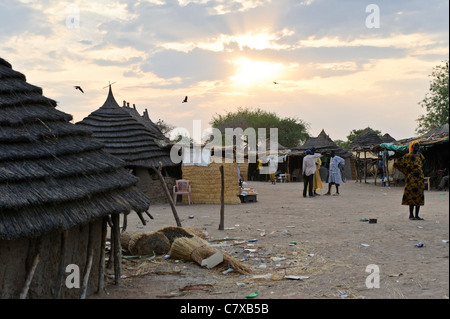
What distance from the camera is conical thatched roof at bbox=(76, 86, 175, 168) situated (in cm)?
1798

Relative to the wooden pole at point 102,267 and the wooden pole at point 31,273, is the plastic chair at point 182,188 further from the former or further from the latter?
the wooden pole at point 31,273

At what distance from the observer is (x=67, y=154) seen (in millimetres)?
5961

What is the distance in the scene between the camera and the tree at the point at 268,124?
177ft

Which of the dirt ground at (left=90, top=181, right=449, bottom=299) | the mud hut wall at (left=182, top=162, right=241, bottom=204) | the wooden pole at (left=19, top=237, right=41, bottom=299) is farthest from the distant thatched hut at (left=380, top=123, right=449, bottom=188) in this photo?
the wooden pole at (left=19, top=237, right=41, bottom=299)

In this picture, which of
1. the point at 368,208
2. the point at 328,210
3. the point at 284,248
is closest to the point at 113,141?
the point at 328,210

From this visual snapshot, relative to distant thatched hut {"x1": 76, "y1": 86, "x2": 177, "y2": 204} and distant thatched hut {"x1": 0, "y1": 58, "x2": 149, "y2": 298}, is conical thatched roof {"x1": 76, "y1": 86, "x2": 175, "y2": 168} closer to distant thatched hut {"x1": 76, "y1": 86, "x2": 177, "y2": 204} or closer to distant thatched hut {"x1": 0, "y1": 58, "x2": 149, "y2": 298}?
distant thatched hut {"x1": 76, "y1": 86, "x2": 177, "y2": 204}

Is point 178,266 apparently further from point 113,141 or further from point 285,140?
point 285,140

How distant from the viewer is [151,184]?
18406mm

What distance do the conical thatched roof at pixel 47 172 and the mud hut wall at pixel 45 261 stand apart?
0.39m

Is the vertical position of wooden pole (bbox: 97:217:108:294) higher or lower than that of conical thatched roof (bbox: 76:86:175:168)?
lower

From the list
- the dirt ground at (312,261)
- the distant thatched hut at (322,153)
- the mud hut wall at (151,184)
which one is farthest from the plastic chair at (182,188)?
the distant thatched hut at (322,153)

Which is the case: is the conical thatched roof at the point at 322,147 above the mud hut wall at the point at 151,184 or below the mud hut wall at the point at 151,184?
above

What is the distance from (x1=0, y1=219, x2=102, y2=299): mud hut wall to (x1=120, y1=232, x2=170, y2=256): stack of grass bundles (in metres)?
1.97

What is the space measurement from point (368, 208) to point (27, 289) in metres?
12.2
